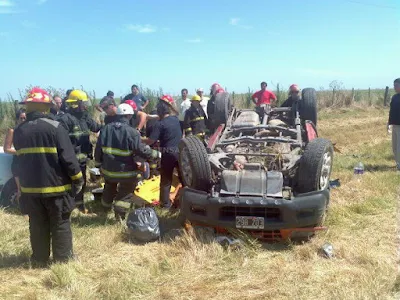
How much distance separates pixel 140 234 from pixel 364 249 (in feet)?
7.86

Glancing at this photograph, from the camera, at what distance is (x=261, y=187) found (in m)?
4.29

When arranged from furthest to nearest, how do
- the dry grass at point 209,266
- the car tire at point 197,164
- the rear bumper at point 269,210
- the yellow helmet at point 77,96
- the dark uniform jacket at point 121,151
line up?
the yellow helmet at point 77,96 < the dark uniform jacket at point 121,151 < the car tire at point 197,164 < the rear bumper at point 269,210 < the dry grass at point 209,266

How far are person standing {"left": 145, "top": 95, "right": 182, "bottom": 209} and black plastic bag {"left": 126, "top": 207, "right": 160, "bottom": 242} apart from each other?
2.95ft

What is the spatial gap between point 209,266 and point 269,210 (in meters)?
0.88

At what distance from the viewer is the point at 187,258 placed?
4043mm

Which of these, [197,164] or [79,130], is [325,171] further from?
[79,130]

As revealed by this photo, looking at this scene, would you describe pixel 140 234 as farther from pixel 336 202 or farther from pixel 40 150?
pixel 336 202

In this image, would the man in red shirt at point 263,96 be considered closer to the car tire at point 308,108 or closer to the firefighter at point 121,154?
the car tire at point 308,108

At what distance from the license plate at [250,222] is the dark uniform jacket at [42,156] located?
5.78 feet

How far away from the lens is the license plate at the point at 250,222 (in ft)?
13.8

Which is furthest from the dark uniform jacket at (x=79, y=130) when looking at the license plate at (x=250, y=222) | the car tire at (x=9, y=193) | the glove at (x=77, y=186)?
the license plate at (x=250, y=222)

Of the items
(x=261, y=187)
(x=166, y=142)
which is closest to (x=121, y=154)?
(x=166, y=142)

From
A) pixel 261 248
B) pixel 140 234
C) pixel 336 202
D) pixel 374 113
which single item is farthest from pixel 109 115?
pixel 374 113

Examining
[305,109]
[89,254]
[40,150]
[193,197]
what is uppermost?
[305,109]
